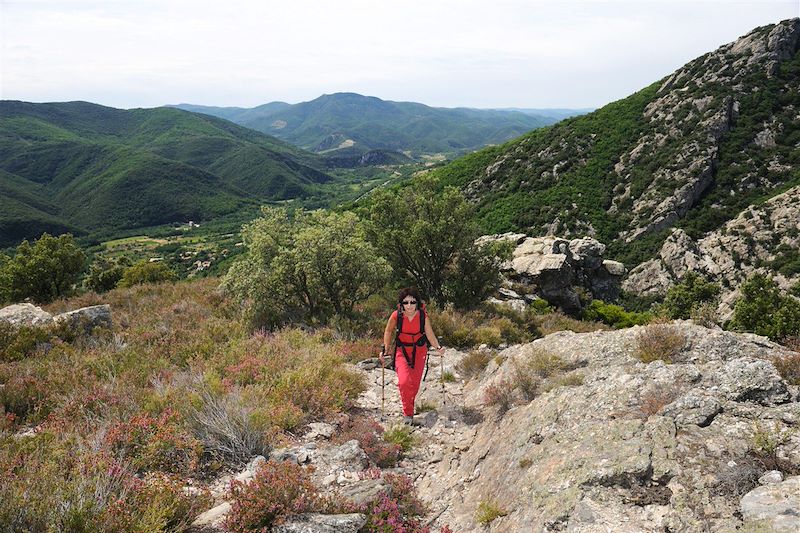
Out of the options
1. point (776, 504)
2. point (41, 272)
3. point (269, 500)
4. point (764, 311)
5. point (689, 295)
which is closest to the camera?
point (776, 504)

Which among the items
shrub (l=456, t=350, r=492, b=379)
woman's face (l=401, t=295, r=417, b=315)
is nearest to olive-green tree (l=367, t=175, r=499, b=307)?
shrub (l=456, t=350, r=492, b=379)

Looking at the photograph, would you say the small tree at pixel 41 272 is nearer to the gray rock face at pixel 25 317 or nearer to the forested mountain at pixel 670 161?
the gray rock face at pixel 25 317

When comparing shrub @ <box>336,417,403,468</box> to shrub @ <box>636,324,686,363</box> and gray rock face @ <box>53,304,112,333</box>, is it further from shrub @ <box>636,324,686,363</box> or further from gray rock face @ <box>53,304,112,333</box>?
gray rock face @ <box>53,304,112,333</box>

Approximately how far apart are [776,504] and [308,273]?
450 inches

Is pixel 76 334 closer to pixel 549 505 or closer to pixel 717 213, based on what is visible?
pixel 549 505

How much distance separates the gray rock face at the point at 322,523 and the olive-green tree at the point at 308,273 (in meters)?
8.90

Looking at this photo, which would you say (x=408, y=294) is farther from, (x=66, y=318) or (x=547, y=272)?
(x=547, y=272)

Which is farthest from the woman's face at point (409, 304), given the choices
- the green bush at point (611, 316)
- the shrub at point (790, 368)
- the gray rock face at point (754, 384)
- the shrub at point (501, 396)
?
the green bush at point (611, 316)

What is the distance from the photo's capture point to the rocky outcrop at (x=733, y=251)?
1935 inches

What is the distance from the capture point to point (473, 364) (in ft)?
31.6

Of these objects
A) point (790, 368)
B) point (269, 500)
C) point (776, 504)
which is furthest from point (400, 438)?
point (790, 368)

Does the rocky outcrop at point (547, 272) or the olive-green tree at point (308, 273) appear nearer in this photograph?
the olive-green tree at point (308, 273)

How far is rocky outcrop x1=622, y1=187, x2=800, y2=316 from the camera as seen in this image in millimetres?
49156

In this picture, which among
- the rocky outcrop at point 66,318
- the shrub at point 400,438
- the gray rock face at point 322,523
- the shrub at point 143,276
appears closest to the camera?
the gray rock face at point 322,523
